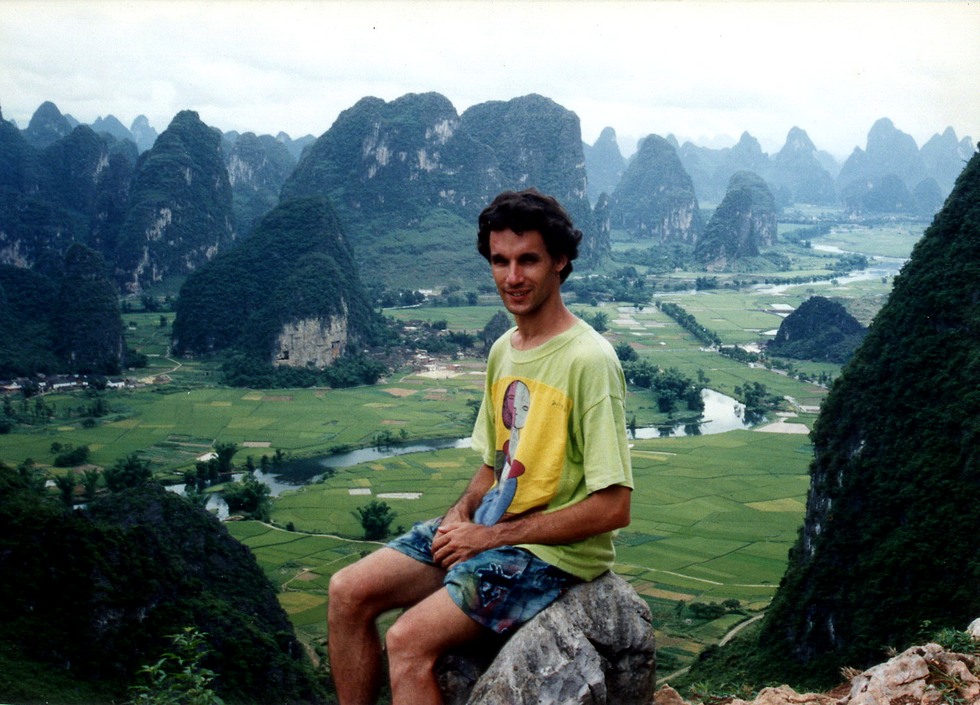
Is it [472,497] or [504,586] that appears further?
[472,497]

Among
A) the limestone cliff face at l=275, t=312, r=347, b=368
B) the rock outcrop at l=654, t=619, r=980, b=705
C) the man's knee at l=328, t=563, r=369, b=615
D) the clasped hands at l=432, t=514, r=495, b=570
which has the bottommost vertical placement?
the limestone cliff face at l=275, t=312, r=347, b=368

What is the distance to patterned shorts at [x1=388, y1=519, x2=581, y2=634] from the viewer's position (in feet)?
8.75

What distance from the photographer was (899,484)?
1515 centimetres

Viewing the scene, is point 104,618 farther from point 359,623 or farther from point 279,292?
point 279,292

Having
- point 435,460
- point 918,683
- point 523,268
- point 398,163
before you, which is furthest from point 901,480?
point 398,163

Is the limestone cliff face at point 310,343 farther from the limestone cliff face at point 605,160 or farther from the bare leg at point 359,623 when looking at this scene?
the limestone cliff face at point 605,160

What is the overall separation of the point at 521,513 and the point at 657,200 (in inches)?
3869

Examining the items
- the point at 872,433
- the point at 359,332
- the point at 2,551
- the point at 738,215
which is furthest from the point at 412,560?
the point at 738,215

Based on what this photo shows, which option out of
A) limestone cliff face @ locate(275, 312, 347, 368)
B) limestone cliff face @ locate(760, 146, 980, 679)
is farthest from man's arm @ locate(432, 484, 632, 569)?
limestone cliff face @ locate(275, 312, 347, 368)

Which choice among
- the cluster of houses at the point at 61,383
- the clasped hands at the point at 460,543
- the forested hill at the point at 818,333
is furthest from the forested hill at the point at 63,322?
the clasped hands at the point at 460,543

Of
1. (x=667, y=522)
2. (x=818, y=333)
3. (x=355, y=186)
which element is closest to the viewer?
(x=667, y=522)

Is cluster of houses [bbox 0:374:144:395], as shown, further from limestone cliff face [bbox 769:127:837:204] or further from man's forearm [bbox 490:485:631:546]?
limestone cliff face [bbox 769:127:837:204]

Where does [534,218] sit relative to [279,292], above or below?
above

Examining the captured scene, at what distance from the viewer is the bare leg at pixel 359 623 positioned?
2.80m
